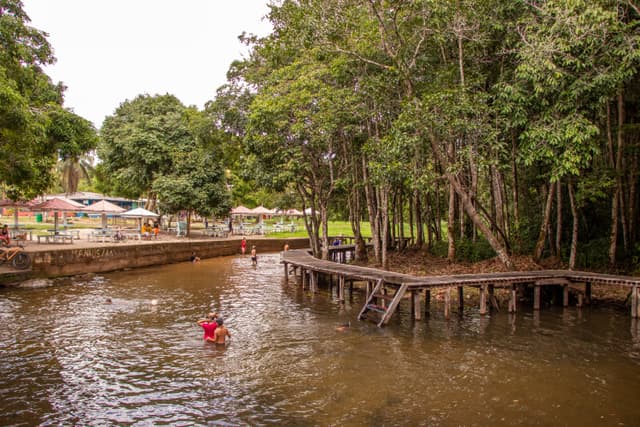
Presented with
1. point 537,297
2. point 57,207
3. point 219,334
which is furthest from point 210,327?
point 57,207

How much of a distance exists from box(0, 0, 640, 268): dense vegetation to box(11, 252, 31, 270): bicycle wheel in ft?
11.0

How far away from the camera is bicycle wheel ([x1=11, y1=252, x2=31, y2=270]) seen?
17891 millimetres

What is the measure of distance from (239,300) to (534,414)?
36.1ft

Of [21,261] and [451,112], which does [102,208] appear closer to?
[21,261]

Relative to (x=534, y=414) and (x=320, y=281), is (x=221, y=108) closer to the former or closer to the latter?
(x=320, y=281)

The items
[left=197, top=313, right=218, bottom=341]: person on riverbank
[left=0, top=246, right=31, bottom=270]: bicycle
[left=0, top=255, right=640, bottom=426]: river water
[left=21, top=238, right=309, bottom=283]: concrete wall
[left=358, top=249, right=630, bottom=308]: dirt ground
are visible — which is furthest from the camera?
[left=21, top=238, right=309, bottom=283]: concrete wall

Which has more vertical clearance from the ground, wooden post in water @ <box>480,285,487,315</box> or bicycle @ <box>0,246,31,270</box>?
bicycle @ <box>0,246,31,270</box>

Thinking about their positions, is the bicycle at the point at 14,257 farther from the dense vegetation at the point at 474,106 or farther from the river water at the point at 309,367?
the dense vegetation at the point at 474,106

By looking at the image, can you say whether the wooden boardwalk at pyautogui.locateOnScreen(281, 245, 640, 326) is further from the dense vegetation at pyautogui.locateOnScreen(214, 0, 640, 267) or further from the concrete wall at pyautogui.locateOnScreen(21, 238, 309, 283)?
the concrete wall at pyautogui.locateOnScreen(21, 238, 309, 283)

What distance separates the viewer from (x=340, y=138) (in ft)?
63.1

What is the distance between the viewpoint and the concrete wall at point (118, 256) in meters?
19.2

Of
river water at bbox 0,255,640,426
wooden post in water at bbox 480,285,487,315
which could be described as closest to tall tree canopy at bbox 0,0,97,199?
river water at bbox 0,255,640,426

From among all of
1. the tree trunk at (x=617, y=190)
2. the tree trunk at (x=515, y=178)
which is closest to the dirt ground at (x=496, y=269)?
the tree trunk at (x=617, y=190)

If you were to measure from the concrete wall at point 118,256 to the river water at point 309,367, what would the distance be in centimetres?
426
